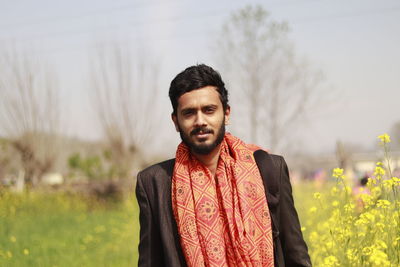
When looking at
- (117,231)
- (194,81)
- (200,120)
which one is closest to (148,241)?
(200,120)

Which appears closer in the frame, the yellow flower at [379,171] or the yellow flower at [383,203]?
the yellow flower at [383,203]

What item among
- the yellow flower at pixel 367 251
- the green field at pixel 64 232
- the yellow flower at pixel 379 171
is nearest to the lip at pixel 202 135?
the yellow flower at pixel 367 251

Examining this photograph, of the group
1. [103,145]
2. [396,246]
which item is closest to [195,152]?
[396,246]

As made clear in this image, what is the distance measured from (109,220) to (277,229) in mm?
9018

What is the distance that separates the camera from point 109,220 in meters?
10.7

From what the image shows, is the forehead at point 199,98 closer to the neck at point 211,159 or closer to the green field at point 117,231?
the neck at point 211,159

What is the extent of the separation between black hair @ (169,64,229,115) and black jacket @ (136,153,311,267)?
0.38 m

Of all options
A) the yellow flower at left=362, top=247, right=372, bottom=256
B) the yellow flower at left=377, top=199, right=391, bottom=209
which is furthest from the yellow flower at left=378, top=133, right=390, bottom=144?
the yellow flower at left=362, top=247, right=372, bottom=256

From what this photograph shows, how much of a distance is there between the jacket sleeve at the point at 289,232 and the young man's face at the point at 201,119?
1.07 feet

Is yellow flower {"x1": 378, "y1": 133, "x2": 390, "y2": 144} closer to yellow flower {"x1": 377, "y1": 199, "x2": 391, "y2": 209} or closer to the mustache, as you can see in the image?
yellow flower {"x1": 377, "y1": 199, "x2": 391, "y2": 209}

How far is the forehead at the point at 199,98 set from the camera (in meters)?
2.12

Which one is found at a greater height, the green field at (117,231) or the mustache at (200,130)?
the mustache at (200,130)

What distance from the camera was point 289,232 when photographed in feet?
6.97

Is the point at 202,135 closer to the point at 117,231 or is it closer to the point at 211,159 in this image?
the point at 211,159
